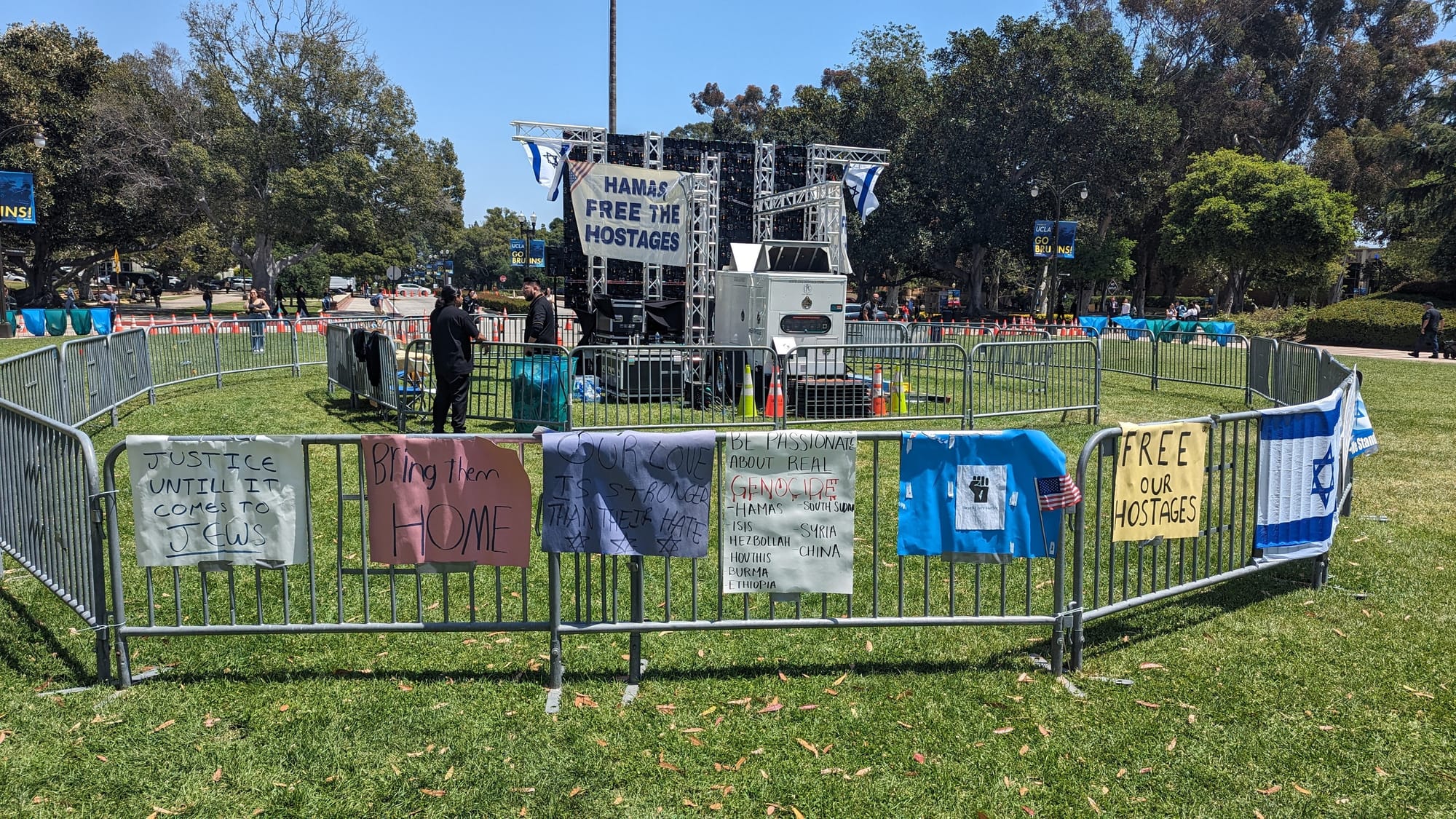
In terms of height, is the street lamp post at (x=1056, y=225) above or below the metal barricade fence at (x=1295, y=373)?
above

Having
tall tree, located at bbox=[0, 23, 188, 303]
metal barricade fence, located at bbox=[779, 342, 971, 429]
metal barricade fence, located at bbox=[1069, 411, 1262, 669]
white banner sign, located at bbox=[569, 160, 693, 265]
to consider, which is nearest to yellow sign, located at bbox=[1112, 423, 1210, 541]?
metal barricade fence, located at bbox=[1069, 411, 1262, 669]

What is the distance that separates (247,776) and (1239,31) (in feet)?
216

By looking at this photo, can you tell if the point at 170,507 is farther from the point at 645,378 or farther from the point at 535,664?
the point at 645,378

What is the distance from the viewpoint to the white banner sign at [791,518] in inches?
198

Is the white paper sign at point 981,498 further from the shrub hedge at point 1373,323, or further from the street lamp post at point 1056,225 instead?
the street lamp post at point 1056,225

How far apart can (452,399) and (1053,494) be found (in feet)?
26.6

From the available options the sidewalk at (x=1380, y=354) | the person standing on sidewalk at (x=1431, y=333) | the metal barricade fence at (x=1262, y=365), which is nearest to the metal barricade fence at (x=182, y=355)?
the metal barricade fence at (x=1262, y=365)

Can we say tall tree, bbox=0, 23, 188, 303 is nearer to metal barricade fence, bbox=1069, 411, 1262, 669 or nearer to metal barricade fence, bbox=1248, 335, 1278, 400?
metal barricade fence, bbox=1248, 335, 1278, 400

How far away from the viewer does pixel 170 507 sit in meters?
4.96

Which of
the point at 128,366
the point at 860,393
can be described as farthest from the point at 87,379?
the point at 860,393

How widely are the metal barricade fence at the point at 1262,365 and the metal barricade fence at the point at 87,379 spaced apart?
15.6m

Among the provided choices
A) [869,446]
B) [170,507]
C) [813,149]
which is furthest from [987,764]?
[813,149]

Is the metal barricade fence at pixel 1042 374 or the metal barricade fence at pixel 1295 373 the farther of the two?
the metal barricade fence at pixel 1042 374

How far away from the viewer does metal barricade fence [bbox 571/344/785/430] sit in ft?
40.7
